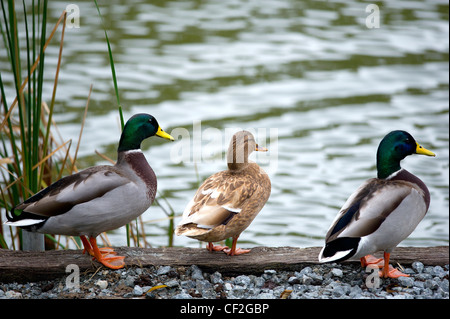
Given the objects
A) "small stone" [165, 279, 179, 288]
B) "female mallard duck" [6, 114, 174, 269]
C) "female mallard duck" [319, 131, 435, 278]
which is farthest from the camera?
"small stone" [165, 279, 179, 288]

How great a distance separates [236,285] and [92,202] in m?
0.91

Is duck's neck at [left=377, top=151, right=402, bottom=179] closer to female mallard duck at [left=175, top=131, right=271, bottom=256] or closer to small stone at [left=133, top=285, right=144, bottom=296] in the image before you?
female mallard duck at [left=175, top=131, right=271, bottom=256]

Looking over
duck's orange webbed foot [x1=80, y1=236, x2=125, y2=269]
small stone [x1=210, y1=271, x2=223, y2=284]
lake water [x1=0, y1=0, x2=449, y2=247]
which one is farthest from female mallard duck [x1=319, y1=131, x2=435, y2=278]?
lake water [x1=0, y1=0, x2=449, y2=247]

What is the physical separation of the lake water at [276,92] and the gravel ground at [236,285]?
1.76 meters

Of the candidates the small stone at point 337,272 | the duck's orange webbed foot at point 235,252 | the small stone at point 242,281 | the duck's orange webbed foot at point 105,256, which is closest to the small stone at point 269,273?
the small stone at point 242,281

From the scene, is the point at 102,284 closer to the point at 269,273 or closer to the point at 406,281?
the point at 269,273

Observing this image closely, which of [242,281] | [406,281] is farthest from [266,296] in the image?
[406,281]

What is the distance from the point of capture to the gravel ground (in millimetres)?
3705

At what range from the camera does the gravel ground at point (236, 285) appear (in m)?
3.71

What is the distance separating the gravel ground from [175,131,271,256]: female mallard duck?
0.26 m

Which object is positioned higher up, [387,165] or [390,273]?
[387,165]

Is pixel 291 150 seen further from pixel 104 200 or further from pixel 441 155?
pixel 104 200

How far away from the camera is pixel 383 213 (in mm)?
3584

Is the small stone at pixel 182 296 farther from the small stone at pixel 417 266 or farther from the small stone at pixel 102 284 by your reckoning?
the small stone at pixel 417 266
